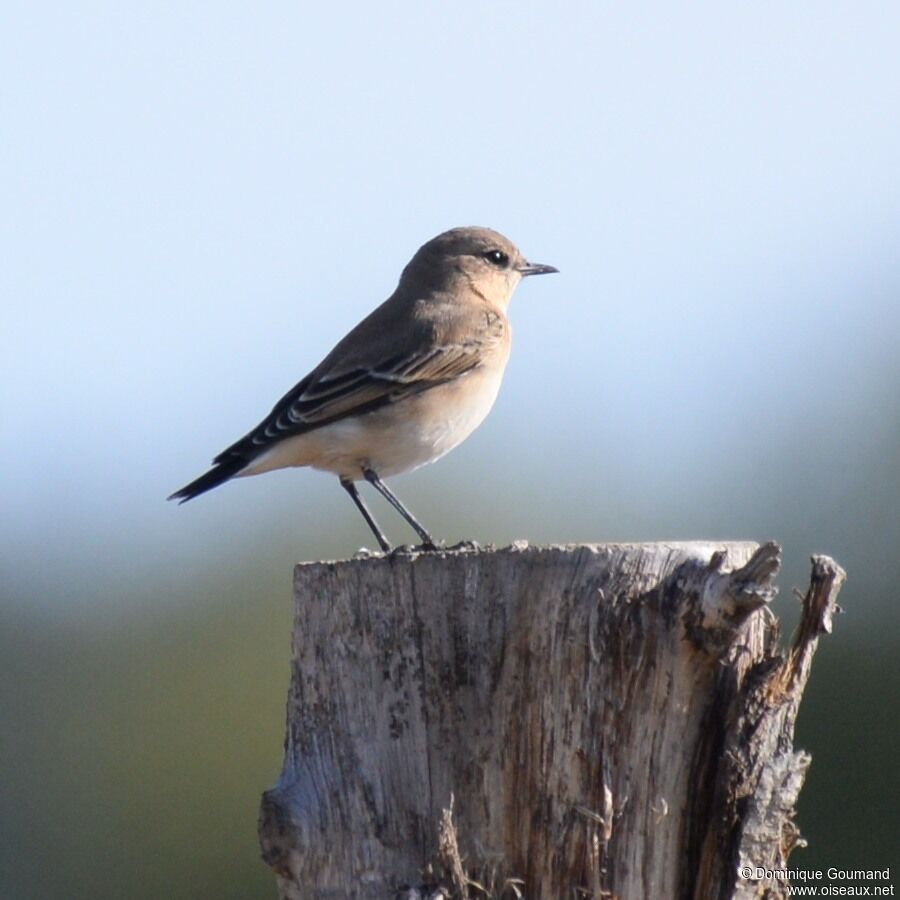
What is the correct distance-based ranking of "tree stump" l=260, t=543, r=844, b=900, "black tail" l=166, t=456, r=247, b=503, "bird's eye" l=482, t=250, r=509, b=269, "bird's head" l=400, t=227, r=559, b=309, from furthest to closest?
"bird's eye" l=482, t=250, r=509, b=269
"bird's head" l=400, t=227, r=559, b=309
"black tail" l=166, t=456, r=247, b=503
"tree stump" l=260, t=543, r=844, b=900

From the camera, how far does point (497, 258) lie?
11.6 metres

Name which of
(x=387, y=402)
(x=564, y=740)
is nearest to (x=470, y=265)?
(x=387, y=402)

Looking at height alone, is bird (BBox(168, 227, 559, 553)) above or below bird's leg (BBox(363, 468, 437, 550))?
above

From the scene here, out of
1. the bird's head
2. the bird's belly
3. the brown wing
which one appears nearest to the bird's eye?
the bird's head

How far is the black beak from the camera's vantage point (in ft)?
38.6

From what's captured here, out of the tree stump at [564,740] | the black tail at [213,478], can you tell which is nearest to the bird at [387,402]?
the black tail at [213,478]

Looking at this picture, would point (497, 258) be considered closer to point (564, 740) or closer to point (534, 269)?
point (534, 269)

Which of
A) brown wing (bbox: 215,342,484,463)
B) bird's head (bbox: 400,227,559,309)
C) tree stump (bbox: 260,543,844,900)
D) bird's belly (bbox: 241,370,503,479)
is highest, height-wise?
bird's head (bbox: 400,227,559,309)

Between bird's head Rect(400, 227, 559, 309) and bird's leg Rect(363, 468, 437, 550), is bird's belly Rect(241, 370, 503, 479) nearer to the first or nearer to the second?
bird's leg Rect(363, 468, 437, 550)

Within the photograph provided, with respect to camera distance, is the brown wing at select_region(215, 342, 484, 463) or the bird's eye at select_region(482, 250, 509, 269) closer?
the brown wing at select_region(215, 342, 484, 463)

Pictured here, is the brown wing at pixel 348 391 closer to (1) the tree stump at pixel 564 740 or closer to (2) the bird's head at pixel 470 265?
(2) the bird's head at pixel 470 265

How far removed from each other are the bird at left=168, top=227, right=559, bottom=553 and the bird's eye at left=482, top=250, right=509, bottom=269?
0.67 meters

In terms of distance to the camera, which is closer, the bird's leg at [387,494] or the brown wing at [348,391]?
the brown wing at [348,391]

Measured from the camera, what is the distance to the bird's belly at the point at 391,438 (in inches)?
380
